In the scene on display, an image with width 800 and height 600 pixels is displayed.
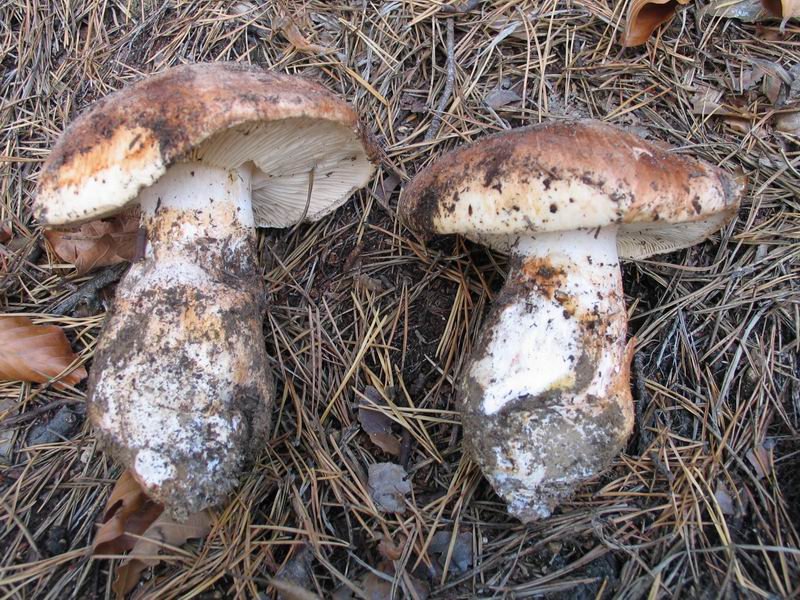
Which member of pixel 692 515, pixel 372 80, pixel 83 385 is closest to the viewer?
pixel 692 515

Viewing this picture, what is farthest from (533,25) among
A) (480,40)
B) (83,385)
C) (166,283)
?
(83,385)

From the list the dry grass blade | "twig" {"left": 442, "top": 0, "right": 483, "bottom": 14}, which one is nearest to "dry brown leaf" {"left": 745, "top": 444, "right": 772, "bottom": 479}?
the dry grass blade

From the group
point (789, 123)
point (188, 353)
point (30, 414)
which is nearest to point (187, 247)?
point (188, 353)

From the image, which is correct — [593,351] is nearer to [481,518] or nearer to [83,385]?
[481,518]

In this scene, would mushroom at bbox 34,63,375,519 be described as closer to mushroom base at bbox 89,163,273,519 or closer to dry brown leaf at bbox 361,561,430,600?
mushroom base at bbox 89,163,273,519

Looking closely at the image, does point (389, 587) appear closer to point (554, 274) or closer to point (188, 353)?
point (188, 353)
